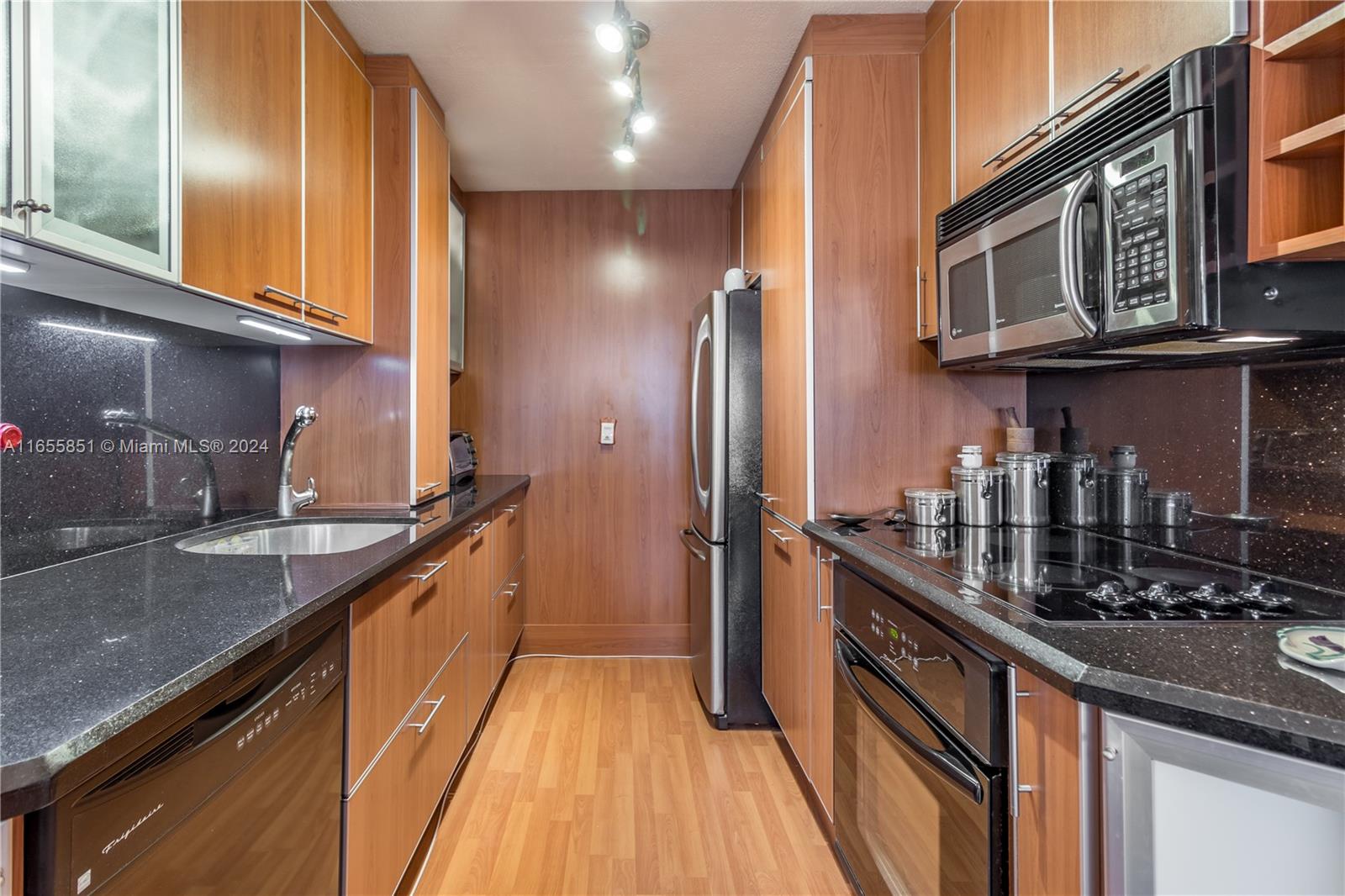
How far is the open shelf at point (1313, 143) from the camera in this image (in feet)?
2.71

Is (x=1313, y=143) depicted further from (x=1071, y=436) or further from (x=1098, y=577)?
(x=1071, y=436)

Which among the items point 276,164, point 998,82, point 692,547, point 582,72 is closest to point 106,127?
point 276,164

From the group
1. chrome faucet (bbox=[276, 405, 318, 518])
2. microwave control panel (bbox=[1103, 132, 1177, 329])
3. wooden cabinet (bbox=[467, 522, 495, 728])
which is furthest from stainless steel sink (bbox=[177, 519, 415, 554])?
microwave control panel (bbox=[1103, 132, 1177, 329])

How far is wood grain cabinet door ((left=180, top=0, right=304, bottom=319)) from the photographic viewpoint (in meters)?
1.28

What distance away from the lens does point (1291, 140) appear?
882 millimetres

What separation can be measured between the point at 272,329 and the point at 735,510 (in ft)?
5.57

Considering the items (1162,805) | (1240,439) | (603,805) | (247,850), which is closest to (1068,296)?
(1240,439)

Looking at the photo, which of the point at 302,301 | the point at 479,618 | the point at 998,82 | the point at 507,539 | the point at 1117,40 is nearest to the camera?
the point at 1117,40

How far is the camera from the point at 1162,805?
2.43 feet

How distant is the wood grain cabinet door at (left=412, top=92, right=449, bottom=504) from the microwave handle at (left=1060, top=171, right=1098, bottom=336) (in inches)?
74.3

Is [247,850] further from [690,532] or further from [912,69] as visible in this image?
[912,69]

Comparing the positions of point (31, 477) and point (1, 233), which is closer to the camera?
point (1, 233)

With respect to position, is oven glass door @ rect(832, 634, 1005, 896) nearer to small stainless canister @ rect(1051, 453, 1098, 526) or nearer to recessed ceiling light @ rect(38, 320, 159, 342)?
small stainless canister @ rect(1051, 453, 1098, 526)

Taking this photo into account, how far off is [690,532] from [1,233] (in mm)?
2456
